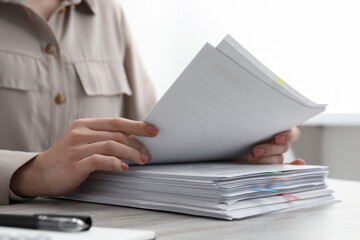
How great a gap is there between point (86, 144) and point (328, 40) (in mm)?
1577

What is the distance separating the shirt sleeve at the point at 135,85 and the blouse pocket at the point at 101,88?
0.03m

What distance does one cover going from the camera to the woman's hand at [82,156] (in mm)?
798

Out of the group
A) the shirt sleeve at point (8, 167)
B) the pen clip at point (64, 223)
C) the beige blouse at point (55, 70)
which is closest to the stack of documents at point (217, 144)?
the shirt sleeve at point (8, 167)

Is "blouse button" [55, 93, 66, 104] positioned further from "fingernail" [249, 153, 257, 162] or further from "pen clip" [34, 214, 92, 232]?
"pen clip" [34, 214, 92, 232]

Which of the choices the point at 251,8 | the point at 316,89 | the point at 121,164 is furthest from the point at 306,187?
the point at 251,8

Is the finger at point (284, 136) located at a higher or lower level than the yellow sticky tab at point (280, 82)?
lower

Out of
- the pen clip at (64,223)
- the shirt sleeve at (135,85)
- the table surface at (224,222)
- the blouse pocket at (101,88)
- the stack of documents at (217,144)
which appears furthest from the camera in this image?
the shirt sleeve at (135,85)

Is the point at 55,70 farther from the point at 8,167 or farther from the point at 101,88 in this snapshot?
the point at 8,167

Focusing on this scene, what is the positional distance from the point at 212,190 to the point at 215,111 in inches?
5.9

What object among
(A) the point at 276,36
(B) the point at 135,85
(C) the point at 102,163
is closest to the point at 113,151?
(C) the point at 102,163

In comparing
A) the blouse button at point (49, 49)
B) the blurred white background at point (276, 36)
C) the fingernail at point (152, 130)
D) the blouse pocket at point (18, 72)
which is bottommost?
the fingernail at point (152, 130)

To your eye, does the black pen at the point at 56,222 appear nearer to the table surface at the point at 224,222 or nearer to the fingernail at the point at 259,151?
the table surface at the point at 224,222

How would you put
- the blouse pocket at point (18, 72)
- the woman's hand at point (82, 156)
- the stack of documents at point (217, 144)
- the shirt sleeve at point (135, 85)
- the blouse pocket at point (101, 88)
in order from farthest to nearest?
the shirt sleeve at point (135, 85), the blouse pocket at point (101, 88), the blouse pocket at point (18, 72), the woman's hand at point (82, 156), the stack of documents at point (217, 144)

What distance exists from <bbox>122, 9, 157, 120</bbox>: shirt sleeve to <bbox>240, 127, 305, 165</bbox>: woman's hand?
68 cm
